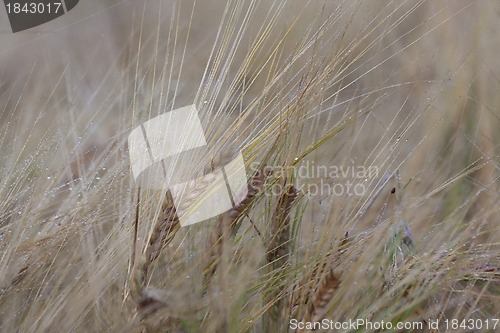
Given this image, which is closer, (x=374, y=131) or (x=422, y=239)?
(x=422, y=239)

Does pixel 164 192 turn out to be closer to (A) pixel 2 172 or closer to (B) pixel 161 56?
(A) pixel 2 172

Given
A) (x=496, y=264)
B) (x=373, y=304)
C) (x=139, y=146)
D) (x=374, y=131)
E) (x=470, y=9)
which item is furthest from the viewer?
(x=470, y=9)

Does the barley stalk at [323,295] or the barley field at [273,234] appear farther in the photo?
the barley field at [273,234]

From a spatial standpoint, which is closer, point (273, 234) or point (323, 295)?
point (323, 295)

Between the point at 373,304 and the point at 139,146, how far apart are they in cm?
45

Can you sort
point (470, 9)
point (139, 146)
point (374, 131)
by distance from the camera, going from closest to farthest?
point (139, 146) → point (374, 131) → point (470, 9)

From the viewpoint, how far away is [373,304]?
73cm

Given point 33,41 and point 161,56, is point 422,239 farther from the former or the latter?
point 33,41

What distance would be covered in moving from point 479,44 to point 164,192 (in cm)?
86

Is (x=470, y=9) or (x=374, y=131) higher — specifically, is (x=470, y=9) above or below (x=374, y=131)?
above

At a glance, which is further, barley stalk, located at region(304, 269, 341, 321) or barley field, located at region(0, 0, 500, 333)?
barley field, located at region(0, 0, 500, 333)

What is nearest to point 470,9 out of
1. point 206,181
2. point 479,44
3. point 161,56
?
point 479,44

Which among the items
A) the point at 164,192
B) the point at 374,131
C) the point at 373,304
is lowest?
the point at 374,131

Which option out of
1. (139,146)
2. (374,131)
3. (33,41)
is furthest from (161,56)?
(139,146)
